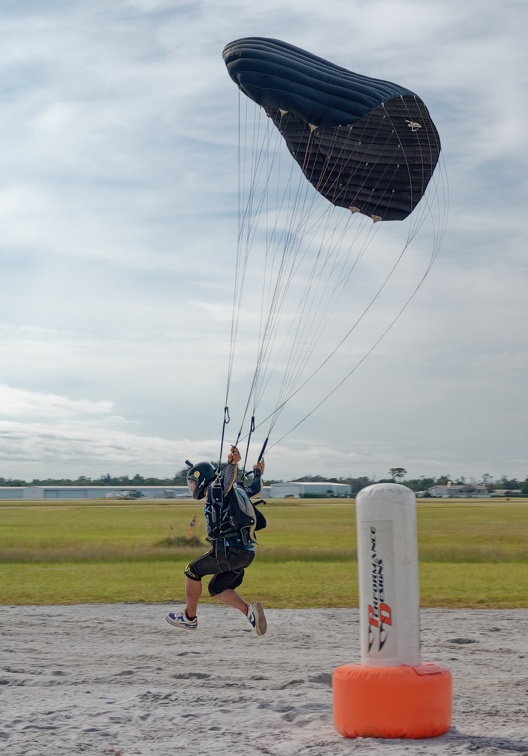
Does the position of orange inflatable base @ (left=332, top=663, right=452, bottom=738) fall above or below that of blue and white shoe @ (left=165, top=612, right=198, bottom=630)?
below

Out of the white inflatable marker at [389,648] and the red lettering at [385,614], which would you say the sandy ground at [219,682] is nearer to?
the white inflatable marker at [389,648]

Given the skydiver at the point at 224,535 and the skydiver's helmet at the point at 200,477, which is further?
the skydiver's helmet at the point at 200,477

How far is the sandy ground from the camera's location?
7641 mm

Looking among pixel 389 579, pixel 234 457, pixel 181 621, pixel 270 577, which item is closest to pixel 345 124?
pixel 234 457

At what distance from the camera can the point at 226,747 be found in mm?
7539

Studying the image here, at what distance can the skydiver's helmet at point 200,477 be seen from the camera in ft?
33.3

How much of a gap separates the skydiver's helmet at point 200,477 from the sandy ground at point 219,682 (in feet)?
7.10

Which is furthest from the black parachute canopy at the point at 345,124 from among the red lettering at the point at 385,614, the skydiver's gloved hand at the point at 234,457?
the red lettering at the point at 385,614

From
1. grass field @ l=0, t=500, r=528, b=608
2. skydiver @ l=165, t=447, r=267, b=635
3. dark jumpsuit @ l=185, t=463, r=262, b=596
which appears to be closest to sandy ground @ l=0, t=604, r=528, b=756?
skydiver @ l=165, t=447, r=267, b=635

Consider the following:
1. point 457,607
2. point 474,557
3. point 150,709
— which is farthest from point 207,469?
point 474,557

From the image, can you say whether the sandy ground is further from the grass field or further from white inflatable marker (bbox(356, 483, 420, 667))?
the grass field

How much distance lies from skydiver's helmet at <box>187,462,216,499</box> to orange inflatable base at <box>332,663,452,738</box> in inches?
119

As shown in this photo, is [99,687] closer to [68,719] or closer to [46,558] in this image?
[68,719]

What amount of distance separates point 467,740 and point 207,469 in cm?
413
